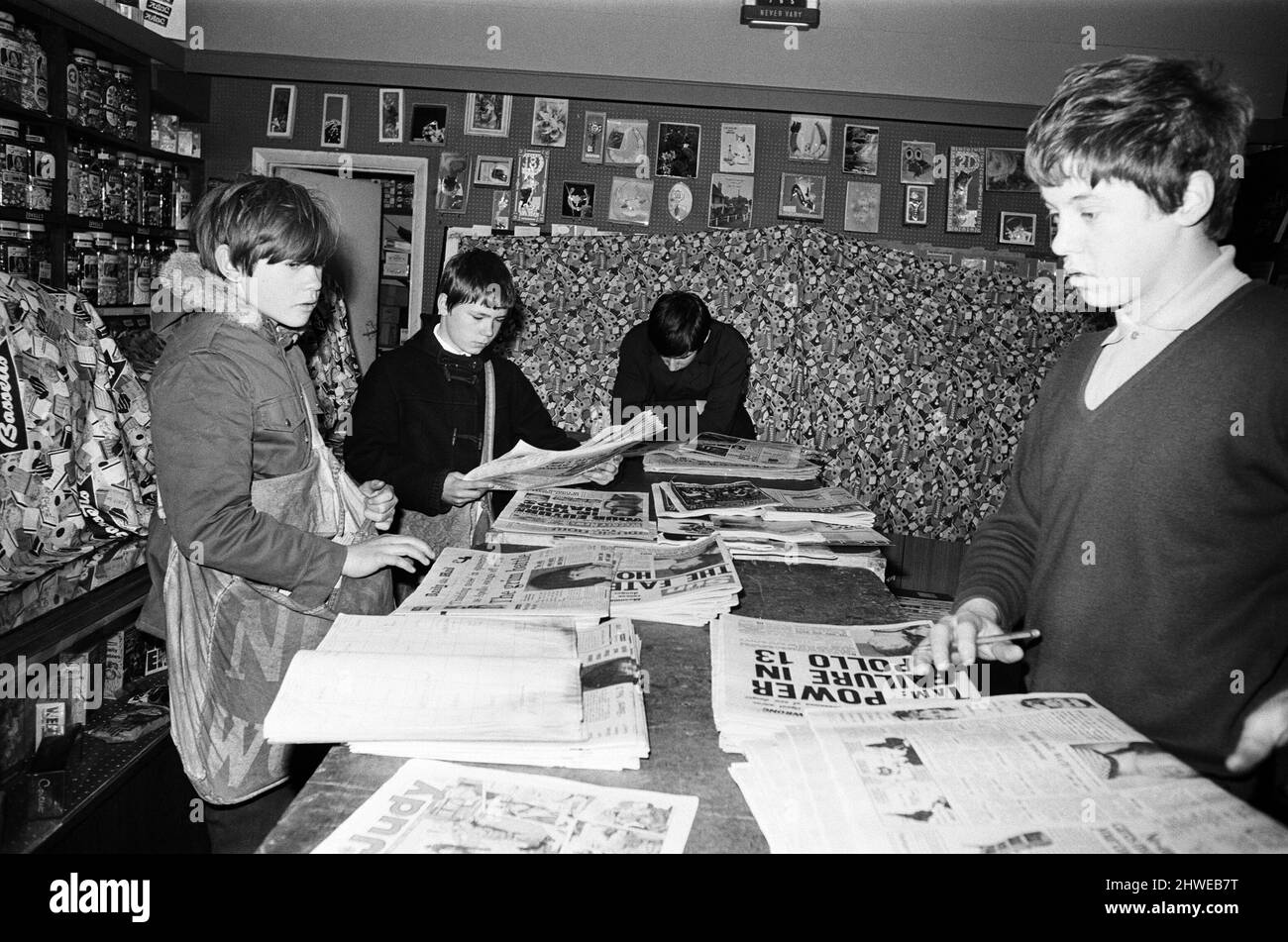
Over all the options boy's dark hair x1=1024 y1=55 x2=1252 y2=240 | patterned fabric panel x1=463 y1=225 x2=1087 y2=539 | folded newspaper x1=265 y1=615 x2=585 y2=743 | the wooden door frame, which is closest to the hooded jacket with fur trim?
folded newspaper x1=265 y1=615 x2=585 y2=743

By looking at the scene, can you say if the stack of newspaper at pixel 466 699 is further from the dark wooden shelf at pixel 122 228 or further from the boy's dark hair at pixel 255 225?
the dark wooden shelf at pixel 122 228

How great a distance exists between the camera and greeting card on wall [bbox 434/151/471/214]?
5664mm

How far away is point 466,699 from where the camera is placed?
104cm

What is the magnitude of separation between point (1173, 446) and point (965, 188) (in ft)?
16.7

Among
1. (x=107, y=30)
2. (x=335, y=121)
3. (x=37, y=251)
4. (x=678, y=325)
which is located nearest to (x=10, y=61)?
(x=37, y=251)

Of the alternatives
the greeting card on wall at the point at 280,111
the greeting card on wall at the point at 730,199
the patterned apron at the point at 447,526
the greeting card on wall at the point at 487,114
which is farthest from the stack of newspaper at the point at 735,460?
the greeting card on wall at the point at 280,111

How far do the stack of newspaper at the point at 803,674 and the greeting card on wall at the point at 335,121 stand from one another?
518cm

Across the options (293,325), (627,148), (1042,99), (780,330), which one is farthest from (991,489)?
(293,325)

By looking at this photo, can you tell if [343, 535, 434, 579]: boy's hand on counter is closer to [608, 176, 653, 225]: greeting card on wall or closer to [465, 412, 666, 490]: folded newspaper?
[465, 412, 666, 490]: folded newspaper

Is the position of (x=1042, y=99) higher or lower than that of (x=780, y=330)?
higher
